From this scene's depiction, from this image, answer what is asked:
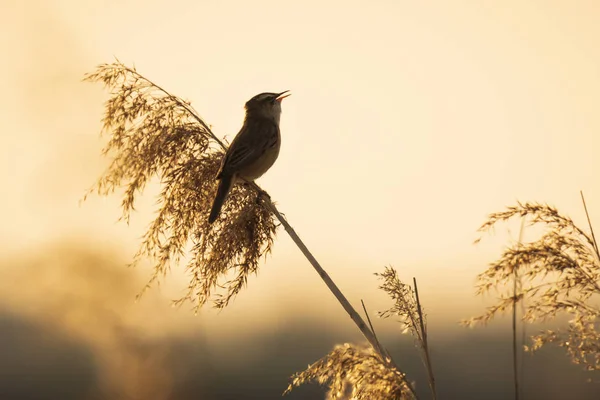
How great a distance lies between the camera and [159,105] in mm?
4707

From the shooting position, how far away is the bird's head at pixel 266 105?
702 centimetres

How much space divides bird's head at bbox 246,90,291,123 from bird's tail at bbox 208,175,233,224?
7.90ft

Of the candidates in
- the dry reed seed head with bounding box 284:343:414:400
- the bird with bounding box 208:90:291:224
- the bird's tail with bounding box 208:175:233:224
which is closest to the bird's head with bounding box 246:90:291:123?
the bird with bounding box 208:90:291:224

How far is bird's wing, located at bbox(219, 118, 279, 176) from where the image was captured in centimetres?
523

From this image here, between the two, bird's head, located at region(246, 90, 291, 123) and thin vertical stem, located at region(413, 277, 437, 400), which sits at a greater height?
bird's head, located at region(246, 90, 291, 123)

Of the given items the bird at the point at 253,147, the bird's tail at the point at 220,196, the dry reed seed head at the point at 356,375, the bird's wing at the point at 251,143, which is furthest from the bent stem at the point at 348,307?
the bird's wing at the point at 251,143

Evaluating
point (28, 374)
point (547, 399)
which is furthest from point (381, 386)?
point (28, 374)

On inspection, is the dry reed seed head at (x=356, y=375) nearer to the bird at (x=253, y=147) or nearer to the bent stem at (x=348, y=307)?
the bent stem at (x=348, y=307)

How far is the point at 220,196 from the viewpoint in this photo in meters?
4.60

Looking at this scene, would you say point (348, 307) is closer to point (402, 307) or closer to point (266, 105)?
point (402, 307)

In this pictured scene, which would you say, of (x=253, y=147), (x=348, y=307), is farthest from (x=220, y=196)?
(x=253, y=147)

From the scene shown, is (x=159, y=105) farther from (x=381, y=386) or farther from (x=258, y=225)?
(x=381, y=386)

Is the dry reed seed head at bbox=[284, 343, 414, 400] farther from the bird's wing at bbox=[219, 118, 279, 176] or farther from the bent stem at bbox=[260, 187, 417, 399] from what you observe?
the bird's wing at bbox=[219, 118, 279, 176]

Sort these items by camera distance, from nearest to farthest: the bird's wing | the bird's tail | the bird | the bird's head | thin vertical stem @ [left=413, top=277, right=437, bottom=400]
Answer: thin vertical stem @ [left=413, top=277, right=437, bottom=400] < the bird's tail < the bird < the bird's wing < the bird's head
